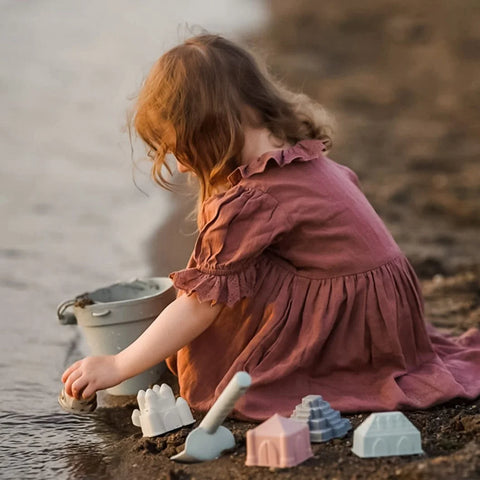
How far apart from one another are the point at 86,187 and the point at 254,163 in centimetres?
330

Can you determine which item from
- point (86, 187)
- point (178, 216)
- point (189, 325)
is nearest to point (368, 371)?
point (189, 325)

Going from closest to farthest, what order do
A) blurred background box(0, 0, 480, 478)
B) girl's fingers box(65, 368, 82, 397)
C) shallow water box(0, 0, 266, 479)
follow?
girl's fingers box(65, 368, 82, 397)
shallow water box(0, 0, 266, 479)
blurred background box(0, 0, 480, 478)

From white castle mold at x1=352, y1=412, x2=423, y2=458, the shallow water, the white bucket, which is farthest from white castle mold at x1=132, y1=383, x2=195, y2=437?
white castle mold at x1=352, y1=412, x2=423, y2=458

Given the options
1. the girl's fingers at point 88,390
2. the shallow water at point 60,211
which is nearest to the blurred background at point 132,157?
the shallow water at point 60,211

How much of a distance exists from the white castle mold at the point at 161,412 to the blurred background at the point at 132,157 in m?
0.16

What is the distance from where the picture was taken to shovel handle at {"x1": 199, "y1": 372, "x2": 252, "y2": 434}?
2.17m

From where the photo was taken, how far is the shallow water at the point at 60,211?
2893 mm

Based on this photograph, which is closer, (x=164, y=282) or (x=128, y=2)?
(x=164, y=282)

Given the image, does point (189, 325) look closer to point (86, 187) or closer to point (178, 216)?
point (178, 216)

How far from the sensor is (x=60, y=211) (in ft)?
18.0

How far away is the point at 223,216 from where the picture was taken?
2.65 meters

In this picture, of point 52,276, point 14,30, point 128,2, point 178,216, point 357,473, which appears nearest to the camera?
point 357,473

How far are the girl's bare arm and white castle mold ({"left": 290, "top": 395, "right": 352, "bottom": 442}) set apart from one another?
1.22 feet

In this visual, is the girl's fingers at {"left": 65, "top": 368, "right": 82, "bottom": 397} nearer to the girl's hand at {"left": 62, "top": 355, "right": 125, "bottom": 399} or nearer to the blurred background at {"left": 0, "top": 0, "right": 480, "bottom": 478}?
the girl's hand at {"left": 62, "top": 355, "right": 125, "bottom": 399}
